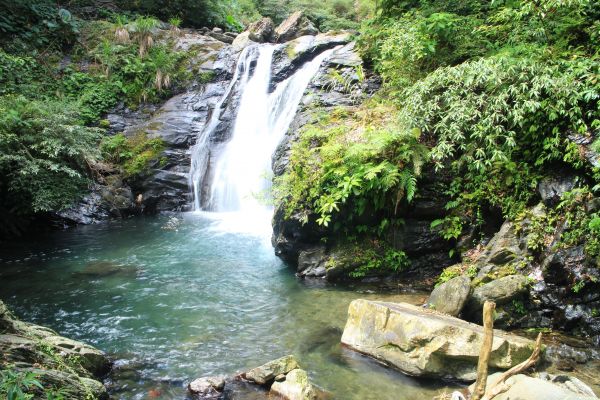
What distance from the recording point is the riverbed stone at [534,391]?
3468mm

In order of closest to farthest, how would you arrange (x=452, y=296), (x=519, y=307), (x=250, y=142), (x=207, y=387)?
(x=207, y=387), (x=519, y=307), (x=452, y=296), (x=250, y=142)

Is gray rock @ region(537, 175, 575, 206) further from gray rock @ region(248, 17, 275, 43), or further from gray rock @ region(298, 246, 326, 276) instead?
gray rock @ region(248, 17, 275, 43)

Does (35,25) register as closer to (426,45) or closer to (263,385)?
(426,45)

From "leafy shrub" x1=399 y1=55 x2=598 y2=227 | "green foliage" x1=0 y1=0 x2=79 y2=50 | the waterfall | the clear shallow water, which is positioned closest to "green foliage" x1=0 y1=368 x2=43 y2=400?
the clear shallow water

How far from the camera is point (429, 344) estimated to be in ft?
15.3

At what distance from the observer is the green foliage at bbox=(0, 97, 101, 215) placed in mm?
10484

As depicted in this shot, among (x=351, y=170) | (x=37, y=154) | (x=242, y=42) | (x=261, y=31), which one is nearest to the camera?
(x=351, y=170)

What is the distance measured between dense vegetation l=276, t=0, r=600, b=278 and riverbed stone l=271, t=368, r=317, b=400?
10.2ft

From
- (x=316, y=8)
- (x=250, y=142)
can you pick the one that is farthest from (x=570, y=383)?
(x=316, y=8)

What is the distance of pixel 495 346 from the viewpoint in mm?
4480

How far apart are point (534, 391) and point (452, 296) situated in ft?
6.99

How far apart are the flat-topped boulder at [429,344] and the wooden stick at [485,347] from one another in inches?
38.0

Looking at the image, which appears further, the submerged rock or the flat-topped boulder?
the submerged rock

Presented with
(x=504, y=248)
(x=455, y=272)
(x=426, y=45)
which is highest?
(x=426, y=45)
